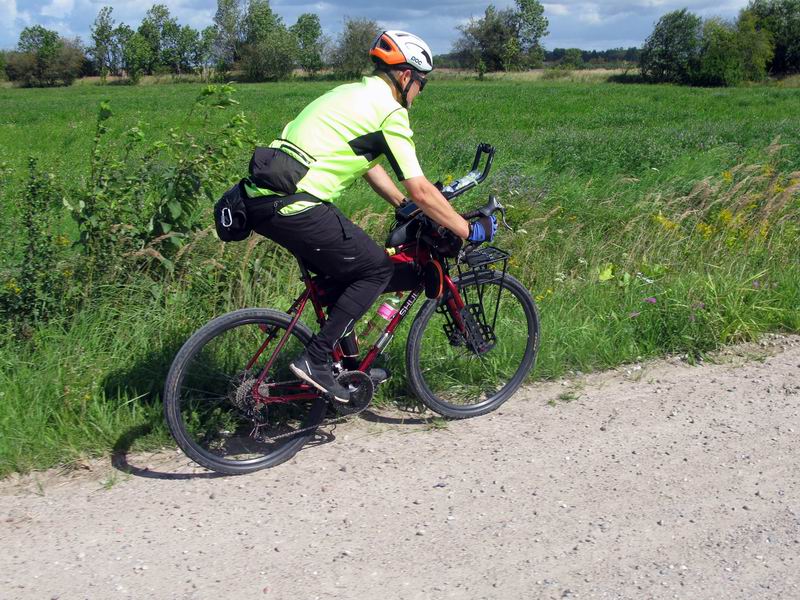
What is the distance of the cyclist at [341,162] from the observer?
144 inches

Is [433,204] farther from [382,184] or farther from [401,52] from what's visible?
[401,52]

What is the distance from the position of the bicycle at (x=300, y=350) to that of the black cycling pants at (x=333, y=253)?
Result: 16cm

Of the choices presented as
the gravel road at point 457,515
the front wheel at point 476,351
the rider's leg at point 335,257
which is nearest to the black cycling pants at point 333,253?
the rider's leg at point 335,257

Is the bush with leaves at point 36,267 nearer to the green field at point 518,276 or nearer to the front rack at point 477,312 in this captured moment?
the green field at point 518,276

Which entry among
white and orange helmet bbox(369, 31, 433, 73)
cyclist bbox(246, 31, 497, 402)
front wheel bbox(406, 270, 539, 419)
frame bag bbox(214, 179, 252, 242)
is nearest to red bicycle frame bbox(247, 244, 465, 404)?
front wheel bbox(406, 270, 539, 419)

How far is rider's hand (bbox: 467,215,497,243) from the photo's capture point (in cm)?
409

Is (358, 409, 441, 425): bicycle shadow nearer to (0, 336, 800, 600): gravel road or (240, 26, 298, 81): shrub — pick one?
(0, 336, 800, 600): gravel road

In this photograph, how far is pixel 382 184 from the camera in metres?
4.30

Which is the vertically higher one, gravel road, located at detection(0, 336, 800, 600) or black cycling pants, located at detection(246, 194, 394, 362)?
black cycling pants, located at detection(246, 194, 394, 362)

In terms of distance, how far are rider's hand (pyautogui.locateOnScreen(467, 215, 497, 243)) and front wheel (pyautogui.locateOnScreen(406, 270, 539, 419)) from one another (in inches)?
18.8

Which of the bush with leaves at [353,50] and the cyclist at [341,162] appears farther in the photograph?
the bush with leaves at [353,50]

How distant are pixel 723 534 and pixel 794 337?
9.78 ft

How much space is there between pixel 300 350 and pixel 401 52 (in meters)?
1.59

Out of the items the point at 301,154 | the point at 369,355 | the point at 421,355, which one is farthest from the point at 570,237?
the point at 301,154
